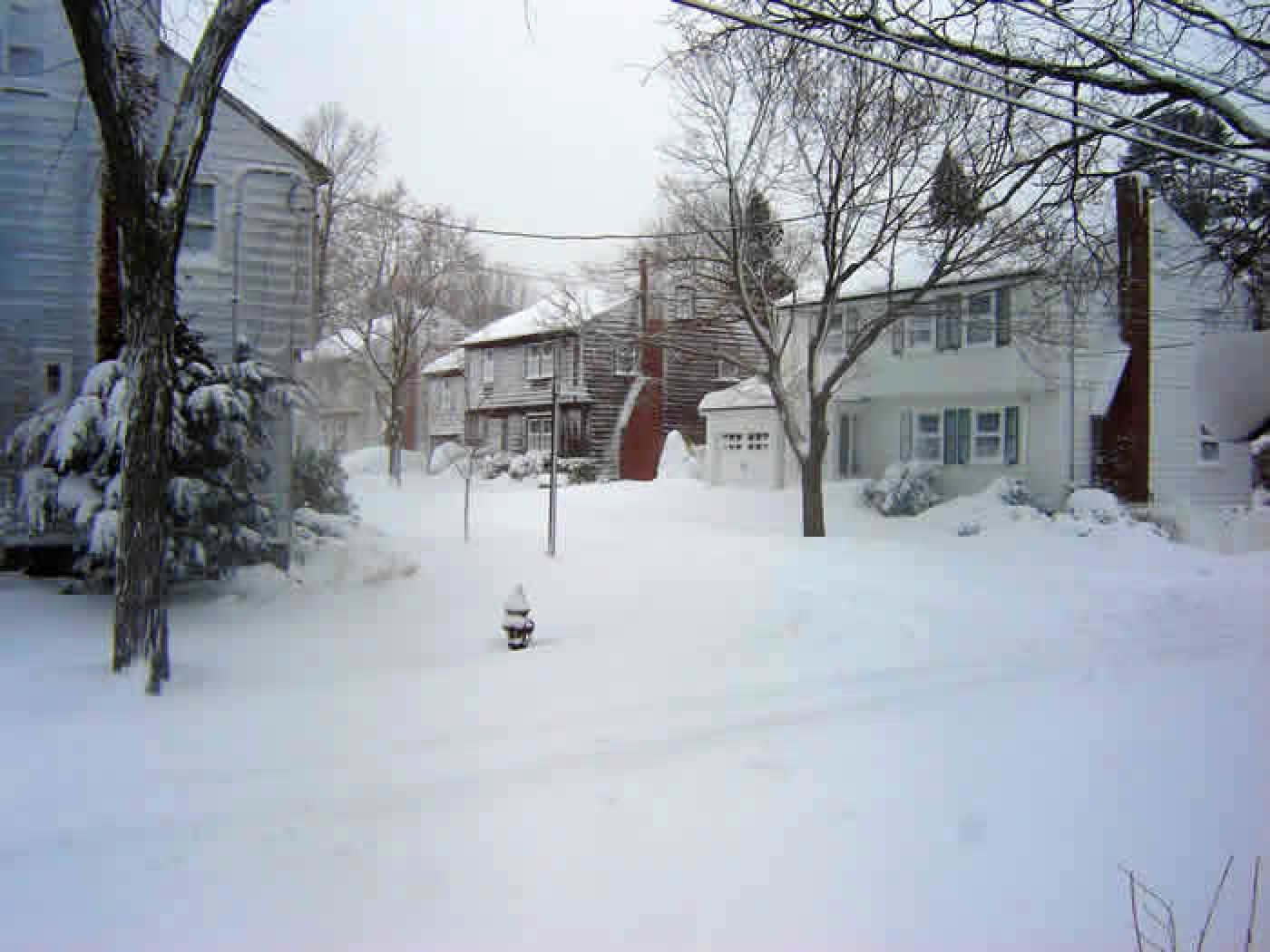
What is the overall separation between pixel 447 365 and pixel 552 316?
1247cm

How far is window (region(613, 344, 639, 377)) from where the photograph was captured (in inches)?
1403

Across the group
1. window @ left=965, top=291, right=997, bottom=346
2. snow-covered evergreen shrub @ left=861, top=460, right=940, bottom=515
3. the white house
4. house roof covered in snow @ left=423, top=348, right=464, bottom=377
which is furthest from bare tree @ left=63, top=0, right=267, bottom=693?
house roof covered in snow @ left=423, top=348, right=464, bottom=377

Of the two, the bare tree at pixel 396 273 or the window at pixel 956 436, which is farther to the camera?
the bare tree at pixel 396 273

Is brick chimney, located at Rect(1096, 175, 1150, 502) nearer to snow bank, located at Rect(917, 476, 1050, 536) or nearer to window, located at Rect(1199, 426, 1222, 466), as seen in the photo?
snow bank, located at Rect(917, 476, 1050, 536)

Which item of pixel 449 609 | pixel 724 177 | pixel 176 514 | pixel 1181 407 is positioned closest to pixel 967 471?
pixel 1181 407

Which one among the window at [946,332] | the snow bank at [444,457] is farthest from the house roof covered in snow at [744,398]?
the snow bank at [444,457]

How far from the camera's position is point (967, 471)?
2425cm

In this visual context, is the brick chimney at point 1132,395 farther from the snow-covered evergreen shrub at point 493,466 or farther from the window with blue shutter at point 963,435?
the snow-covered evergreen shrub at point 493,466

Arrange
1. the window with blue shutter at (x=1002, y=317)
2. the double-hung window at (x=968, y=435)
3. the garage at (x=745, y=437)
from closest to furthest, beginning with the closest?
1. the window with blue shutter at (x=1002, y=317)
2. the double-hung window at (x=968, y=435)
3. the garage at (x=745, y=437)

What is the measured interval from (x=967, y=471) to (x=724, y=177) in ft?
33.9

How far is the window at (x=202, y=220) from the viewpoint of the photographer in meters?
12.2

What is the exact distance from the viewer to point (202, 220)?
12195mm

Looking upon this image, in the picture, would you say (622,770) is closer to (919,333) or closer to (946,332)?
(946,332)

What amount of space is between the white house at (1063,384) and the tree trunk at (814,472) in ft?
14.8
